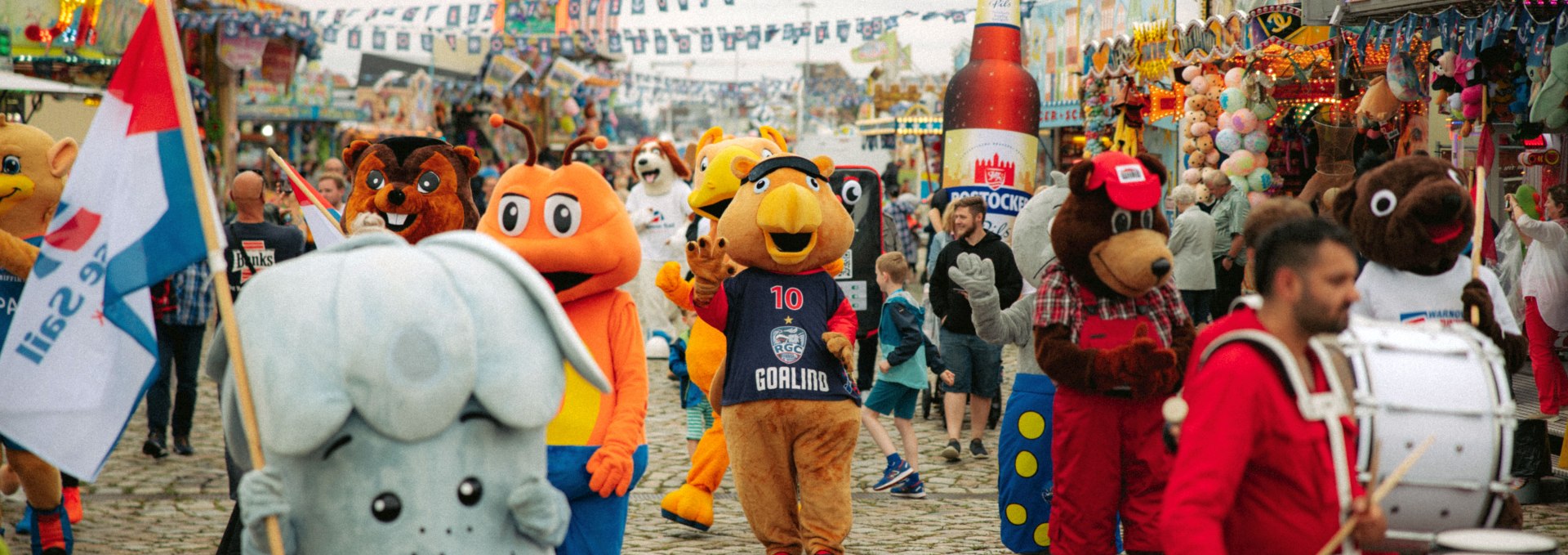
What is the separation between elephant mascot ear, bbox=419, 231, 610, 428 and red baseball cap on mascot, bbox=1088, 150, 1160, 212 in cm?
217

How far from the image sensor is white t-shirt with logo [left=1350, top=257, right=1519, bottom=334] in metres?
4.80

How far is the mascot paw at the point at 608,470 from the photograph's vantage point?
4.62 meters

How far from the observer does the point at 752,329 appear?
582 cm

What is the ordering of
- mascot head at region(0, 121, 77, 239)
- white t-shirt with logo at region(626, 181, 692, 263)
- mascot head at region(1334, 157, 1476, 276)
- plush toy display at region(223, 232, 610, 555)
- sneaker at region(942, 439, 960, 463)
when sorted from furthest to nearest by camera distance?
white t-shirt with logo at region(626, 181, 692, 263) < sneaker at region(942, 439, 960, 463) < mascot head at region(0, 121, 77, 239) < mascot head at region(1334, 157, 1476, 276) < plush toy display at region(223, 232, 610, 555)

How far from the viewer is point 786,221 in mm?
5766

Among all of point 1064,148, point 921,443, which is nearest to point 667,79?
point 1064,148

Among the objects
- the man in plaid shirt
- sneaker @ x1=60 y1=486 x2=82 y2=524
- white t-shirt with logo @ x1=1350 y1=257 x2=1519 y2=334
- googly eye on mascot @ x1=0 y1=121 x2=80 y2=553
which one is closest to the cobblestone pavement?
sneaker @ x1=60 y1=486 x2=82 y2=524

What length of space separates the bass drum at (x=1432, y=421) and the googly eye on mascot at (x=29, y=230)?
203 inches

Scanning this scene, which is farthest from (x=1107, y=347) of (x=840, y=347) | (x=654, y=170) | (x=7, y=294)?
(x=654, y=170)

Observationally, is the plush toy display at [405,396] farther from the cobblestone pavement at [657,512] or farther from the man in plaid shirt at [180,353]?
the man in plaid shirt at [180,353]

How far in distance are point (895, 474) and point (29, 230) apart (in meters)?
4.41

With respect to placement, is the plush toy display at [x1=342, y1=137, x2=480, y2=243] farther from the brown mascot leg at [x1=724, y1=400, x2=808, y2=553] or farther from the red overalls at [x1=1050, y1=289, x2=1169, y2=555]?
the red overalls at [x1=1050, y1=289, x2=1169, y2=555]

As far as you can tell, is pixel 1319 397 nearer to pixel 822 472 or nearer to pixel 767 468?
pixel 822 472

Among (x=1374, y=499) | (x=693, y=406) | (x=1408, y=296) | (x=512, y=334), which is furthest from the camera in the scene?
(x=693, y=406)
